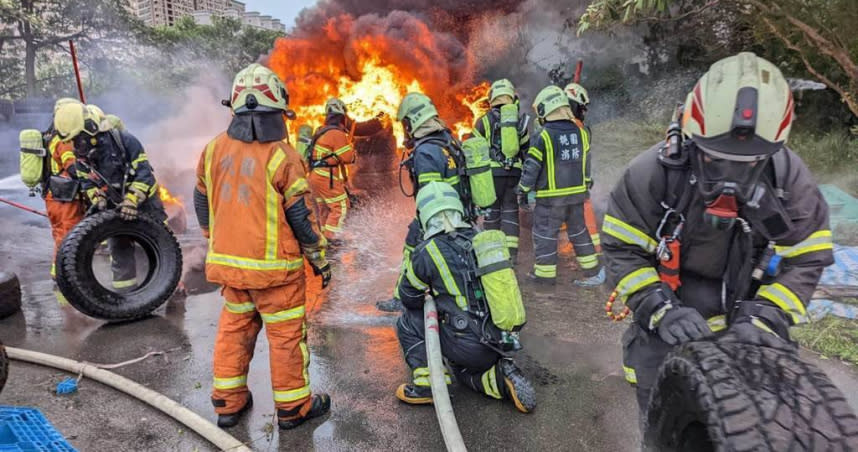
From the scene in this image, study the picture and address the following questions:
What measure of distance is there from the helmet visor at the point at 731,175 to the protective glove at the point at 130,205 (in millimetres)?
4804

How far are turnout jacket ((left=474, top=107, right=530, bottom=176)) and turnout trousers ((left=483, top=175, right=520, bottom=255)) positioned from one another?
9 centimetres

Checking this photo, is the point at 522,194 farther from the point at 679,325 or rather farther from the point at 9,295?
the point at 9,295

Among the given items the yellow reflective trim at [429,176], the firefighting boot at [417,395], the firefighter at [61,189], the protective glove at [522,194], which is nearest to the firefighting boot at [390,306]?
the yellow reflective trim at [429,176]

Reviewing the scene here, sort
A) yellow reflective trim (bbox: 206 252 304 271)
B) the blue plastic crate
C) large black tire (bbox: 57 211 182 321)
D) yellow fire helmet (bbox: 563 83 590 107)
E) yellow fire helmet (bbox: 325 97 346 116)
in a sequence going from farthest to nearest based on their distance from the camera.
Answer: yellow fire helmet (bbox: 325 97 346 116), yellow fire helmet (bbox: 563 83 590 107), large black tire (bbox: 57 211 182 321), yellow reflective trim (bbox: 206 252 304 271), the blue plastic crate

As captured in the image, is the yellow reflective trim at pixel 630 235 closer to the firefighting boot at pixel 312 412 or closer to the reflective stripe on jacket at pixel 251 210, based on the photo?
the reflective stripe on jacket at pixel 251 210

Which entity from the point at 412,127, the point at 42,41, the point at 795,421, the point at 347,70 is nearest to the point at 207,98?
the point at 347,70

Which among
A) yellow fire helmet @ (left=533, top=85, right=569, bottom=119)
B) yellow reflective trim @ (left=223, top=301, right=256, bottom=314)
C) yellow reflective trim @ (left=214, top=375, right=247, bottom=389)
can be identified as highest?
yellow fire helmet @ (left=533, top=85, right=569, bottom=119)

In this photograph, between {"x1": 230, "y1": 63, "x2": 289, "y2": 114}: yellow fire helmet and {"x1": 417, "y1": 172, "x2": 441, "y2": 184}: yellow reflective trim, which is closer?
{"x1": 230, "y1": 63, "x2": 289, "y2": 114}: yellow fire helmet

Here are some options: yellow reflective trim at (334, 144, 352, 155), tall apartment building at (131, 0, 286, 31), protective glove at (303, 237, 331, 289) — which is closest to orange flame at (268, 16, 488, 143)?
yellow reflective trim at (334, 144, 352, 155)

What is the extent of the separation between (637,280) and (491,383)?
1447mm

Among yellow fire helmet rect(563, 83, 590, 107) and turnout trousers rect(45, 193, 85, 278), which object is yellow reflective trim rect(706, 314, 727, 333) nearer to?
yellow fire helmet rect(563, 83, 590, 107)

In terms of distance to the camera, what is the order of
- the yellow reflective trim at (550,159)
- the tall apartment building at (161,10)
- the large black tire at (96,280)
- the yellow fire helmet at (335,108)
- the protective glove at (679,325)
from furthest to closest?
the tall apartment building at (161,10), the yellow fire helmet at (335,108), the yellow reflective trim at (550,159), the large black tire at (96,280), the protective glove at (679,325)

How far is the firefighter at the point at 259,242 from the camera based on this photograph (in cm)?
309

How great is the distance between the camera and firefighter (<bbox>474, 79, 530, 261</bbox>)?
252 inches
